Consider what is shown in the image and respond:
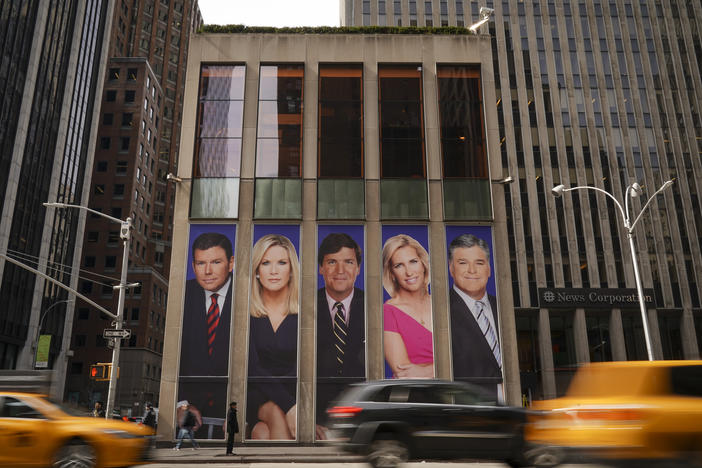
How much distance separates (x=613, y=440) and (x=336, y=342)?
16279mm

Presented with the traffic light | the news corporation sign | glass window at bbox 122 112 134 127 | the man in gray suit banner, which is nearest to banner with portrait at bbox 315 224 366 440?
the man in gray suit banner

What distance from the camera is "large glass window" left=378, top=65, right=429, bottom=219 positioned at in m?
25.1

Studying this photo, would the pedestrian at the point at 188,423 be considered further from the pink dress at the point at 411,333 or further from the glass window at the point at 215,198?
the pink dress at the point at 411,333

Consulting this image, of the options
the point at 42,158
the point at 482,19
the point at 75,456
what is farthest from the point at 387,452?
the point at 42,158

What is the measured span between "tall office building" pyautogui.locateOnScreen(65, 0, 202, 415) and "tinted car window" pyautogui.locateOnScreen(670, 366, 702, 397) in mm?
71990

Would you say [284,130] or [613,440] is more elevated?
[284,130]

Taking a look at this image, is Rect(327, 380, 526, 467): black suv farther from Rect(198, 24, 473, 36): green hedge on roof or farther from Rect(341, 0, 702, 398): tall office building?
Rect(341, 0, 702, 398): tall office building

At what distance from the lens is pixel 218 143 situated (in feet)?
84.1

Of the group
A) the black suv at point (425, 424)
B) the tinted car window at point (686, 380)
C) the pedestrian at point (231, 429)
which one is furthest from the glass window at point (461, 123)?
the tinted car window at point (686, 380)

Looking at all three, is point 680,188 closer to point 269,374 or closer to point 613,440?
point 269,374

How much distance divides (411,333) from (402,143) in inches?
343

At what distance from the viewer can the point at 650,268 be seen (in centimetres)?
5231

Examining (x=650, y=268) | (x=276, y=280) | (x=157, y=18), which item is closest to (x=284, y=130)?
(x=276, y=280)

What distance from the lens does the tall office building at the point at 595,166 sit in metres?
51.0
